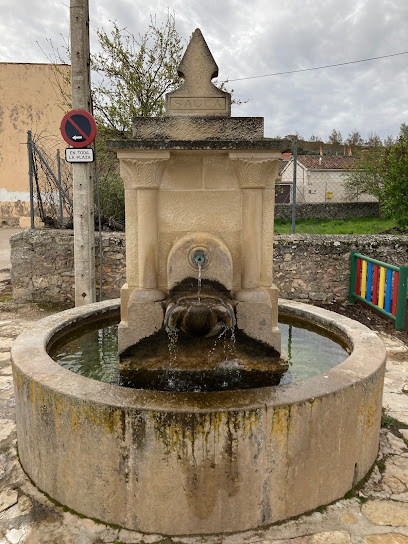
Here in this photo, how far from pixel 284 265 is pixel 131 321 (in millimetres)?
4482

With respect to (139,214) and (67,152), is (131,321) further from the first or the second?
(67,152)

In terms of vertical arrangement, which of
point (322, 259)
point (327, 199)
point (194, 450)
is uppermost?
point (327, 199)

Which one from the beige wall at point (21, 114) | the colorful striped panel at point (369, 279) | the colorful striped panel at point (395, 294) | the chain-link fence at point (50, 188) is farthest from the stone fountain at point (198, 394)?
the beige wall at point (21, 114)

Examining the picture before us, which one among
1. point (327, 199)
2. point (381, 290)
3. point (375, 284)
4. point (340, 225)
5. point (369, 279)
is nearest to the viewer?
point (381, 290)

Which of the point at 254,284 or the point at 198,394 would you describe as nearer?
the point at 198,394

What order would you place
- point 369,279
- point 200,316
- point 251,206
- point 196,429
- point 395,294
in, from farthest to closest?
point 369,279 < point 395,294 < point 251,206 < point 200,316 < point 196,429

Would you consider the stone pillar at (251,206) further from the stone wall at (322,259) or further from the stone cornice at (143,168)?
the stone wall at (322,259)

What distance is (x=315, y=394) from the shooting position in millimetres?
2408

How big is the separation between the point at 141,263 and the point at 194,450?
4.43 feet

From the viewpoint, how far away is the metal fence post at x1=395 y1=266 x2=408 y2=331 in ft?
18.2

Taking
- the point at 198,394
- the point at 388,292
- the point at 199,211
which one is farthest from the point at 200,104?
the point at 388,292

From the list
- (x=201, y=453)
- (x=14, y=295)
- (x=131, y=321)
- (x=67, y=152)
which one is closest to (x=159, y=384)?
(x=131, y=321)

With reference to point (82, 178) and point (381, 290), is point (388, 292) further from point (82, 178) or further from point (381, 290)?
point (82, 178)

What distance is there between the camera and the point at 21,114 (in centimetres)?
1792
